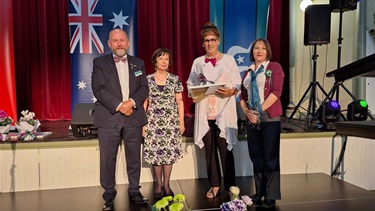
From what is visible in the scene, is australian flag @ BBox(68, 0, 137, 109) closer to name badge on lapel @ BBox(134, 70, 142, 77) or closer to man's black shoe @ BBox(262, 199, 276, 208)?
name badge on lapel @ BBox(134, 70, 142, 77)

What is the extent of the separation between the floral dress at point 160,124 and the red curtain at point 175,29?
2.27 metres

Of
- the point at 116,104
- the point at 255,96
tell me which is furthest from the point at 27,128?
the point at 255,96

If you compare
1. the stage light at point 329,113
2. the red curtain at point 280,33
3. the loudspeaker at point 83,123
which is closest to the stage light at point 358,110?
the stage light at point 329,113

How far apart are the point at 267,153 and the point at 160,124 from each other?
2.60 ft

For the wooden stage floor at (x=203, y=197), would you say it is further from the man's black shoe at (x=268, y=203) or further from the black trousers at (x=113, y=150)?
the black trousers at (x=113, y=150)

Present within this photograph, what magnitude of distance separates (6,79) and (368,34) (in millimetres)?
4678

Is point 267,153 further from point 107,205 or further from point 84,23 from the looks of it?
point 84,23

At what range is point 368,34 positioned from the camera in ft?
15.9

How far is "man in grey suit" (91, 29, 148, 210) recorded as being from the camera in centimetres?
232

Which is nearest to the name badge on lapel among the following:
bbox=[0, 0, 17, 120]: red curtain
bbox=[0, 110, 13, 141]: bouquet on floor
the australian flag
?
bbox=[0, 110, 13, 141]: bouquet on floor

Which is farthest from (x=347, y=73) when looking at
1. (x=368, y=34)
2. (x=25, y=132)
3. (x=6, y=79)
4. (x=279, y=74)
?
(x=368, y=34)

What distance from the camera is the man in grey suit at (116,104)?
232 cm

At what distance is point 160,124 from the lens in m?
2.54

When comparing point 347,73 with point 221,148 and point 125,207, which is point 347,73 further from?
point 125,207
